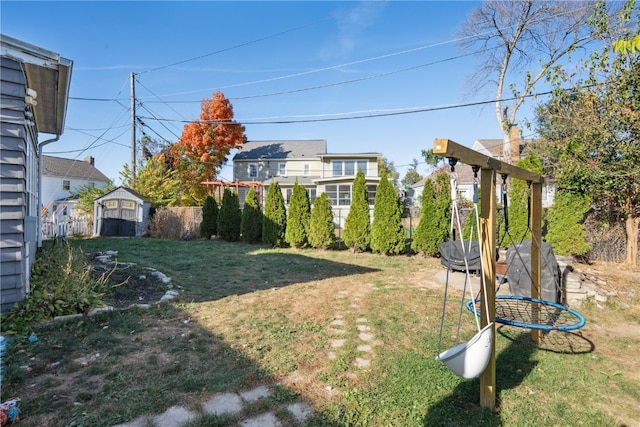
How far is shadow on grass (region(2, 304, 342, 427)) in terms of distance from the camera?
2062 mm

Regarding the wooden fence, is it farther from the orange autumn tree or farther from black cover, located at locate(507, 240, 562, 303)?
black cover, located at locate(507, 240, 562, 303)

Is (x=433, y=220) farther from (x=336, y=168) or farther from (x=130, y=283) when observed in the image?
(x=336, y=168)

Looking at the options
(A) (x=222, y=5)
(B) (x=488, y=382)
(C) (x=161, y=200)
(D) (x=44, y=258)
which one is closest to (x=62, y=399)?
(B) (x=488, y=382)

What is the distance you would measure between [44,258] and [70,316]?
2.66 metres

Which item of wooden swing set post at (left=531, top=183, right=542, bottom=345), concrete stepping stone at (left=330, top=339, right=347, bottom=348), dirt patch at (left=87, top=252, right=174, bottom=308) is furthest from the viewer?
dirt patch at (left=87, top=252, right=174, bottom=308)

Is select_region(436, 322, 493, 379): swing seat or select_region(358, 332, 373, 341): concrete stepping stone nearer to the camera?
select_region(436, 322, 493, 379): swing seat

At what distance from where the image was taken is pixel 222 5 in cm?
838

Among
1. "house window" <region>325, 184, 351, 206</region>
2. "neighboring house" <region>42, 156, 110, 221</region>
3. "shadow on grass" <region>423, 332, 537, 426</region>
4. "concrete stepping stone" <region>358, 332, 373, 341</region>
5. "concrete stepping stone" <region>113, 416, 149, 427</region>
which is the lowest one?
"shadow on grass" <region>423, 332, 537, 426</region>

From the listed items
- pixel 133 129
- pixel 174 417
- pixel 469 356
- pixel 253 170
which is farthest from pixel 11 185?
pixel 253 170

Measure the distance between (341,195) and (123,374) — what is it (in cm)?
1765

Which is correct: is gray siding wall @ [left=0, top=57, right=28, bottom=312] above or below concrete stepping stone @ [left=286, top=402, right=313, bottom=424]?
above

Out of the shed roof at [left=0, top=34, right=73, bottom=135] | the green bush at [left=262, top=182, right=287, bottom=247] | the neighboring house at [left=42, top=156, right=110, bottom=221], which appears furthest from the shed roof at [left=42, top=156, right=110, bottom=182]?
the shed roof at [left=0, top=34, right=73, bottom=135]

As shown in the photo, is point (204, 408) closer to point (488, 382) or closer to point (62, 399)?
point (62, 399)

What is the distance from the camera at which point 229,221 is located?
12.9 meters
